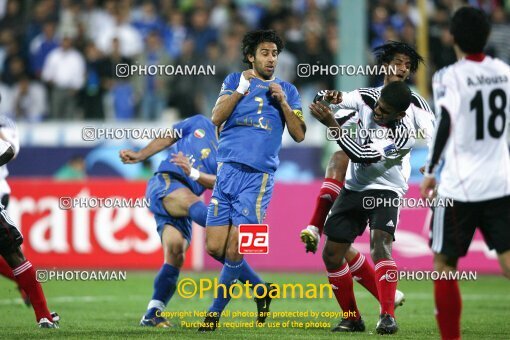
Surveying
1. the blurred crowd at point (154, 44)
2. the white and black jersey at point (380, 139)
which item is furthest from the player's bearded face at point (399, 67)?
the blurred crowd at point (154, 44)

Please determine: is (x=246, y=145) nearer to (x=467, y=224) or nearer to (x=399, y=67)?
(x=399, y=67)

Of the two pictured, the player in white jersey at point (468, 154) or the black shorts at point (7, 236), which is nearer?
the player in white jersey at point (468, 154)

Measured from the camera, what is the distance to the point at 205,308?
1116 centimetres

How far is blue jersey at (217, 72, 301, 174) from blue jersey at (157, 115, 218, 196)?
925mm

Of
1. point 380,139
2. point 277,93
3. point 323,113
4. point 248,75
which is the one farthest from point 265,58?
point 380,139

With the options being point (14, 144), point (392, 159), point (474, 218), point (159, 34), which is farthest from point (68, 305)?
point (159, 34)

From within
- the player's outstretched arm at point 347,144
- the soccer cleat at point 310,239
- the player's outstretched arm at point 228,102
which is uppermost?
the player's outstretched arm at point 228,102

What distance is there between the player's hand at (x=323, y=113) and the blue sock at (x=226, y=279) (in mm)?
1524

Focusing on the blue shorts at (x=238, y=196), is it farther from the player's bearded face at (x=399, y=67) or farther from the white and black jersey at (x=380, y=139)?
the player's bearded face at (x=399, y=67)

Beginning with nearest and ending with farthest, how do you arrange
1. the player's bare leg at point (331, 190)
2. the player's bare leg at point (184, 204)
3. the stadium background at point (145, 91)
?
the player's bare leg at point (331, 190) → the player's bare leg at point (184, 204) → the stadium background at point (145, 91)

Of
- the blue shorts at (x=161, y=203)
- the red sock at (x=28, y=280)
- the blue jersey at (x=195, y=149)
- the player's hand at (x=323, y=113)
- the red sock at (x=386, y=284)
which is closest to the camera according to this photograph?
the player's hand at (x=323, y=113)

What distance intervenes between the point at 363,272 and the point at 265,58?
7.27 ft

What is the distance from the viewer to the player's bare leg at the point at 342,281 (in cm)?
888

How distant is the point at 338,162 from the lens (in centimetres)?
922
